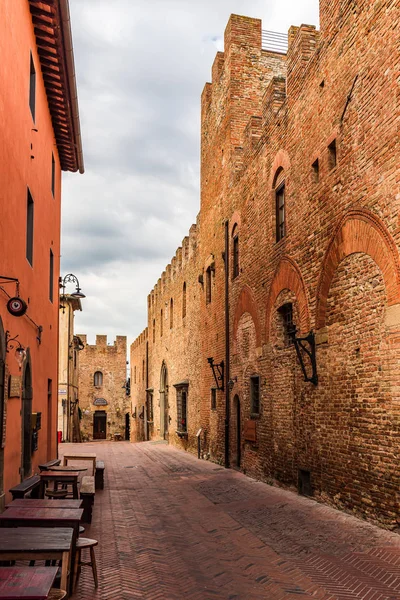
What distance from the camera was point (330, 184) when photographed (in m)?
10.0

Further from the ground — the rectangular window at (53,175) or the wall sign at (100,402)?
the rectangular window at (53,175)

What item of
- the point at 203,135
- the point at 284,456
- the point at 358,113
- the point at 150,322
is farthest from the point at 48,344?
the point at 150,322

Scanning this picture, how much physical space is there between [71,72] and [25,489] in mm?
8220

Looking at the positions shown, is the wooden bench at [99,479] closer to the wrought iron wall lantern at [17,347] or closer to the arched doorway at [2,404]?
the wrought iron wall lantern at [17,347]

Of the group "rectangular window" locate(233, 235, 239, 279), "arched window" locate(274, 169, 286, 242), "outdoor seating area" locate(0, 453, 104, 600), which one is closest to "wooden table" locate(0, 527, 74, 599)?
"outdoor seating area" locate(0, 453, 104, 600)

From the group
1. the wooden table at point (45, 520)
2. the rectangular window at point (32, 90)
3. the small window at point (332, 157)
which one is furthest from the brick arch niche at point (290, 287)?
the wooden table at point (45, 520)

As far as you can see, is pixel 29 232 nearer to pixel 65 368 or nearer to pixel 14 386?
pixel 14 386

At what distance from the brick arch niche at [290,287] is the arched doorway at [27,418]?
5.04 m

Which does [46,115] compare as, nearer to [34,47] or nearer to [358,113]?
[34,47]

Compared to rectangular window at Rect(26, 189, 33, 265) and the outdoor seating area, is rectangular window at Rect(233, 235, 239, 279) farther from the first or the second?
the outdoor seating area

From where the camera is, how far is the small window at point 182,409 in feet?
80.0

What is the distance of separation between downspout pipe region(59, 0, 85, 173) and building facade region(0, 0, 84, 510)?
0.06 feet

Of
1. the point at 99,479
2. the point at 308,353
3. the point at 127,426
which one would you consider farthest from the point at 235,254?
the point at 127,426

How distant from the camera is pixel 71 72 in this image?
1207 centimetres
